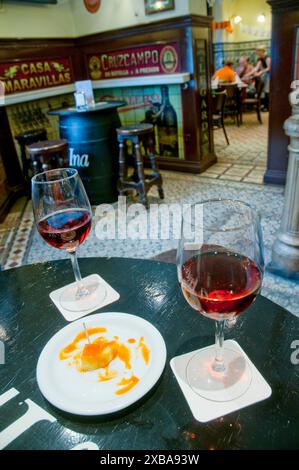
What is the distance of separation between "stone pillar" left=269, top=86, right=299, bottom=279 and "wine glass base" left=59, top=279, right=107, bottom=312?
1634 mm

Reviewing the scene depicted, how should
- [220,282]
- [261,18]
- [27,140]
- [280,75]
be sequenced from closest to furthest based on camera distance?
[220,282] < [280,75] < [27,140] < [261,18]

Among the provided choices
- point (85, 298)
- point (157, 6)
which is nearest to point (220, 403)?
point (85, 298)

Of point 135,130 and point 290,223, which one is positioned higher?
point 135,130

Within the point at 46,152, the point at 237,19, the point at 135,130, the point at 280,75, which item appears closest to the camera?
the point at 46,152

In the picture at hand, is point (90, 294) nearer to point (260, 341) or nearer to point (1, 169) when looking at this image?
point (260, 341)

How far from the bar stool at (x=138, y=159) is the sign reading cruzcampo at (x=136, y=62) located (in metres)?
1.29

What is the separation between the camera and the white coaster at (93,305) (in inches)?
32.2

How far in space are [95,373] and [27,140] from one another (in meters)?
3.82

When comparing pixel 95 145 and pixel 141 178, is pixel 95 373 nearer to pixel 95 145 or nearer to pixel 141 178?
pixel 141 178

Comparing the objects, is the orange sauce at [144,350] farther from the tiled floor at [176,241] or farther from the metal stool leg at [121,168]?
the metal stool leg at [121,168]

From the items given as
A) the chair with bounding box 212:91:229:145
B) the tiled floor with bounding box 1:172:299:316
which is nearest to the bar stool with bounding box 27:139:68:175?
the tiled floor with bounding box 1:172:299:316

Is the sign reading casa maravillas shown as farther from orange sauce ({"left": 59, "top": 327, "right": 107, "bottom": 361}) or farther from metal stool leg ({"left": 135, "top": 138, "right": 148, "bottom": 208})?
orange sauce ({"left": 59, "top": 327, "right": 107, "bottom": 361})

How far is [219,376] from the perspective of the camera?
62cm

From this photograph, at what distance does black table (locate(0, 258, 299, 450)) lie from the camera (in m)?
0.52
